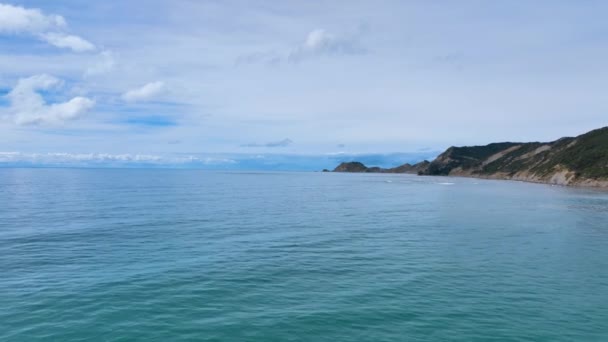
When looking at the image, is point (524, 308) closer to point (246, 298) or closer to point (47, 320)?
point (246, 298)

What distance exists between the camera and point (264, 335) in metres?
19.4

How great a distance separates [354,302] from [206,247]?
19.4 m

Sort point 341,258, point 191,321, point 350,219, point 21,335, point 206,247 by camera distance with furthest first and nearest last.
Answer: point 350,219
point 206,247
point 341,258
point 191,321
point 21,335

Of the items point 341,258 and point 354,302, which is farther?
point 341,258

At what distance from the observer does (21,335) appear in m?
Result: 19.2

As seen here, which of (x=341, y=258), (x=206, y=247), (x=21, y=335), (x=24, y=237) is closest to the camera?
(x=21, y=335)

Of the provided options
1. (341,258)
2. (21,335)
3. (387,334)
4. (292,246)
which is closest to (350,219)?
(292,246)

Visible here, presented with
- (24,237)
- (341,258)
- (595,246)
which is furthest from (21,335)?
(595,246)

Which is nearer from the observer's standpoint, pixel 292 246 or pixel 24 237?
pixel 292 246

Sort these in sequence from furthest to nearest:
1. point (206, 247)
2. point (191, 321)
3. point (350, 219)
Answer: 1. point (350, 219)
2. point (206, 247)
3. point (191, 321)

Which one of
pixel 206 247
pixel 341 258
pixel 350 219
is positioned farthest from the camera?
pixel 350 219

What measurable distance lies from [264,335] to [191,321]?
4.07m

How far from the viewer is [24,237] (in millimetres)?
43438

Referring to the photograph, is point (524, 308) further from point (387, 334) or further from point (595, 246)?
point (595, 246)
